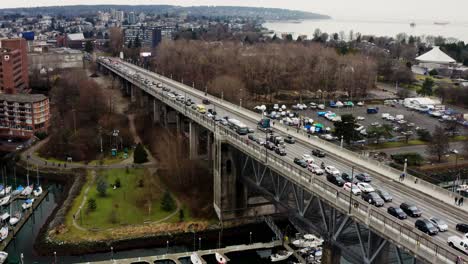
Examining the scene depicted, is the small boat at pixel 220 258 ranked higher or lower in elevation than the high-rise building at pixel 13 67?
lower

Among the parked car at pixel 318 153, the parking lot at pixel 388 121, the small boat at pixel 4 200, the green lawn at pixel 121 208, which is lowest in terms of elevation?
the small boat at pixel 4 200

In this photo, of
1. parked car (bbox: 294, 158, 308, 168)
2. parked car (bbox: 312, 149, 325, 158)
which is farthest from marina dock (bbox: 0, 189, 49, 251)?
parked car (bbox: 312, 149, 325, 158)

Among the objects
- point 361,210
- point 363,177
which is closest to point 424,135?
point 363,177

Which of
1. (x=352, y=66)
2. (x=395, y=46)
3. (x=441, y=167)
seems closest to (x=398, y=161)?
(x=441, y=167)

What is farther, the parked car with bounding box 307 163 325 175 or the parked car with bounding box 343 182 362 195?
the parked car with bounding box 307 163 325 175

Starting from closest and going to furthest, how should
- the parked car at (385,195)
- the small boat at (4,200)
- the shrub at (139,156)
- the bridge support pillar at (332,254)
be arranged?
the parked car at (385,195), the bridge support pillar at (332,254), the small boat at (4,200), the shrub at (139,156)

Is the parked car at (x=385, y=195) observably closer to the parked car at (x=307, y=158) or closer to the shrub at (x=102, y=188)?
the parked car at (x=307, y=158)

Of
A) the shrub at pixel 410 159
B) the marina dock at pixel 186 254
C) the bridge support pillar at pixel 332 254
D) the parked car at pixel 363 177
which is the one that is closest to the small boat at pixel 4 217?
the marina dock at pixel 186 254

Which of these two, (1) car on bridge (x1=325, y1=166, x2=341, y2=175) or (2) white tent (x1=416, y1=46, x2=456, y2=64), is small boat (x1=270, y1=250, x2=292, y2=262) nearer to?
(1) car on bridge (x1=325, y1=166, x2=341, y2=175)
